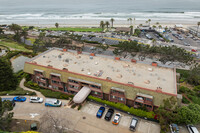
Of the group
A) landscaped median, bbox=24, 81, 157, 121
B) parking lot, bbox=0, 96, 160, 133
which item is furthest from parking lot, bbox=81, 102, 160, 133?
landscaped median, bbox=24, 81, 157, 121

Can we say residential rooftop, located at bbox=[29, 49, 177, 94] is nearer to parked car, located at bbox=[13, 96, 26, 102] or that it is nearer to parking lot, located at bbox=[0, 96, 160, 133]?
parking lot, located at bbox=[0, 96, 160, 133]

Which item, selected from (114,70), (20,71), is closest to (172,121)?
(114,70)

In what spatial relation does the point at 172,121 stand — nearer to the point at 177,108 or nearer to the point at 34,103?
the point at 177,108

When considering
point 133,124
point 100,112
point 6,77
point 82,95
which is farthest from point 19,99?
point 133,124

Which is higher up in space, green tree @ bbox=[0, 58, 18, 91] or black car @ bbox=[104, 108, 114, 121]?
green tree @ bbox=[0, 58, 18, 91]

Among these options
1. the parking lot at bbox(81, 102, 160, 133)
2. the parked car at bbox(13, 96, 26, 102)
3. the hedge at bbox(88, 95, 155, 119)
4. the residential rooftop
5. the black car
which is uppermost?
the residential rooftop

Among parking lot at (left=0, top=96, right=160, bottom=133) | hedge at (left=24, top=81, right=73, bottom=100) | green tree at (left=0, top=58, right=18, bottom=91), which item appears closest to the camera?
parking lot at (left=0, top=96, right=160, bottom=133)
